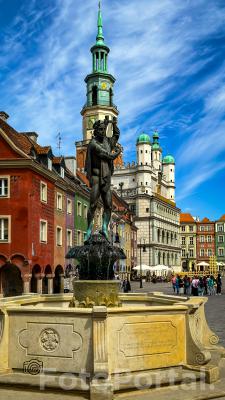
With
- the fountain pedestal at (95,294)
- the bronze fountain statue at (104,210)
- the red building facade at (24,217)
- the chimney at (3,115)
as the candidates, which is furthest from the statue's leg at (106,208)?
the chimney at (3,115)

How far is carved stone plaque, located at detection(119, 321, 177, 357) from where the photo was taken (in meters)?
8.15

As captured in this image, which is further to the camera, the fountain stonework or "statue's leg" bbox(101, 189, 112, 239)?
"statue's leg" bbox(101, 189, 112, 239)

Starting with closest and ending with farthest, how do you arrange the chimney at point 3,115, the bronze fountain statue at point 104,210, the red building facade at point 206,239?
the bronze fountain statue at point 104,210 → the chimney at point 3,115 → the red building facade at point 206,239

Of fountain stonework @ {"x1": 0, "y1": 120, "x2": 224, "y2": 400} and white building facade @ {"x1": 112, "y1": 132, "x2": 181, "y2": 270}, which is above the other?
white building facade @ {"x1": 112, "y1": 132, "x2": 181, "y2": 270}

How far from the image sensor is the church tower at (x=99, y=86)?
95500 mm

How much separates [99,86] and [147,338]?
9104 centimetres

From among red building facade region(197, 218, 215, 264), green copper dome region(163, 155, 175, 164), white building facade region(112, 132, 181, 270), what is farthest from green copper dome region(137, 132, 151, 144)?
red building facade region(197, 218, 215, 264)

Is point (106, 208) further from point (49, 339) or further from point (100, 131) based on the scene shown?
point (49, 339)

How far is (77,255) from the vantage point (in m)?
11.3

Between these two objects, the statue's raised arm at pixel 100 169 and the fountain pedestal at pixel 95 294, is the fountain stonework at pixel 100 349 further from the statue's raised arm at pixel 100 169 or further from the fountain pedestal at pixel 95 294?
the statue's raised arm at pixel 100 169

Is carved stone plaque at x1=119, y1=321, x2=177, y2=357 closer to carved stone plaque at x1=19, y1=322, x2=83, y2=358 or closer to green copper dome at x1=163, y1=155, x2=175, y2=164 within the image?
carved stone plaque at x1=19, y1=322, x2=83, y2=358

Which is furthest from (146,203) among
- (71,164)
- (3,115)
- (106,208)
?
(106,208)

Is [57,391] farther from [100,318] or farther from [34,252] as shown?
[34,252]

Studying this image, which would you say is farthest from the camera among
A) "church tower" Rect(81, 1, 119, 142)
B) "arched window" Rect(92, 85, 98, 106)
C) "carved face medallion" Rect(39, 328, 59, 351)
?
"arched window" Rect(92, 85, 98, 106)
